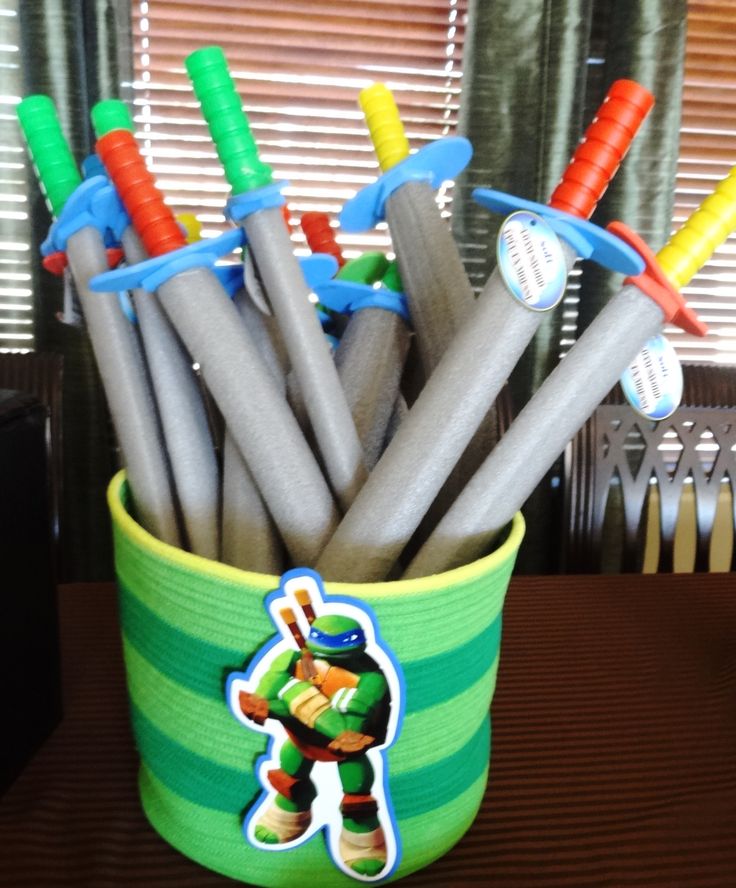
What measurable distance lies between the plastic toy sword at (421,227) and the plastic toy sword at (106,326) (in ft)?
0.39

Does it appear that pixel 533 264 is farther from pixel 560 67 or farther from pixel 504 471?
pixel 560 67

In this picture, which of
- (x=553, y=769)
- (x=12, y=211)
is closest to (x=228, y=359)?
(x=553, y=769)

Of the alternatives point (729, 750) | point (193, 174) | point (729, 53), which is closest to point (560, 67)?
point (729, 53)

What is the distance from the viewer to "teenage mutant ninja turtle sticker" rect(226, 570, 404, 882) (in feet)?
0.80

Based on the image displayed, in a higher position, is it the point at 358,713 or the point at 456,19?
the point at 456,19

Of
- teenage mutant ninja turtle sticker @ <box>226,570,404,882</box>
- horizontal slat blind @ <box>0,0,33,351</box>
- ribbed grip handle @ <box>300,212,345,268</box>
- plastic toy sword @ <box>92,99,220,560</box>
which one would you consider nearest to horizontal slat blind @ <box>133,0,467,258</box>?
horizontal slat blind @ <box>0,0,33,351</box>

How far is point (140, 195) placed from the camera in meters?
0.28

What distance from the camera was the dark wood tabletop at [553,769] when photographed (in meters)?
0.32

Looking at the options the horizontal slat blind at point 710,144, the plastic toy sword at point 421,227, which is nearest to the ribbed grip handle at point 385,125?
the plastic toy sword at point 421,227

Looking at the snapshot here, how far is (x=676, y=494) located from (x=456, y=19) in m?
0.81

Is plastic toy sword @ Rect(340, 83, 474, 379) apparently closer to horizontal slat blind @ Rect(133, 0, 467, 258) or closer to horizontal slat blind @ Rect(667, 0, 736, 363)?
horizontal slat blind @ Rect(133, 0, 467, 258)

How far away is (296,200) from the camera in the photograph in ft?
3.99

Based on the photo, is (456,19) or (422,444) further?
(456,19)

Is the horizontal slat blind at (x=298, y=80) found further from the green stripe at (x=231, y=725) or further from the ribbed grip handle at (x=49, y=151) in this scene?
the green stripe at (x=231, y=725)
